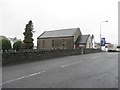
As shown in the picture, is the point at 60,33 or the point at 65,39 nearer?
the point at 65,39

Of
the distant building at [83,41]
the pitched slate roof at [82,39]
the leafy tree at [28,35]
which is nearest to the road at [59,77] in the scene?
the leafy tree at [28,35]

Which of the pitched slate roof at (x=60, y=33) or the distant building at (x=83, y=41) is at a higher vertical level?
the pitched slate roof at (x=60, y=33)

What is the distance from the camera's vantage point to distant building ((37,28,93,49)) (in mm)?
76625

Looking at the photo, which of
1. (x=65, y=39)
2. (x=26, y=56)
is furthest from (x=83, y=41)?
(x=26, y=56)

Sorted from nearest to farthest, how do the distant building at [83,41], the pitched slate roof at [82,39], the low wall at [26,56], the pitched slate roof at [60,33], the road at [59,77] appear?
the road at [59,77]
the low wall at [26,56]
the distant building at [83,41]
the pitched slate roof at [82,39]
the pitched slate roof at [60,33]

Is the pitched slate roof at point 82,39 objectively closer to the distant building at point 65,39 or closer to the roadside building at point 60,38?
the distant building at point 65,39

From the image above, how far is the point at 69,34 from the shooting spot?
78.4 meters

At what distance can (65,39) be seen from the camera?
78.2 meters

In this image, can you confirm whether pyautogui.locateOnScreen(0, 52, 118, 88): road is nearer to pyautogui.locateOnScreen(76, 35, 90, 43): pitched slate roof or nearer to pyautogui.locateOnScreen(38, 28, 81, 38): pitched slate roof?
pyautogui.locateOnScreen(76, 35, 90, 43): pitched slate roof

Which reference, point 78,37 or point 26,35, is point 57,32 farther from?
point 26,35

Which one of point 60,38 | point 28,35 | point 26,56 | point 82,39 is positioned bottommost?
point 26,56

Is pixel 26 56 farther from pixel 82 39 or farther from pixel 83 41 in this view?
pixel 82 39

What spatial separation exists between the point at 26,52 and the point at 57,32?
217ft

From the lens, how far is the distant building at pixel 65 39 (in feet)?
251
